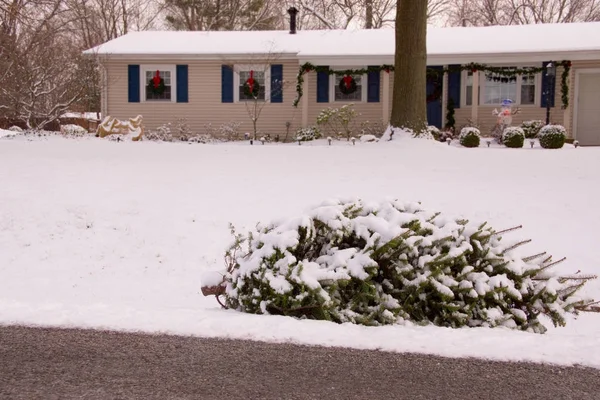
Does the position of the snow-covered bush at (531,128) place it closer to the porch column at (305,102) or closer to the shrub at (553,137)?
the shrub at (553,137)

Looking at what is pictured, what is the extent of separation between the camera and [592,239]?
984cm

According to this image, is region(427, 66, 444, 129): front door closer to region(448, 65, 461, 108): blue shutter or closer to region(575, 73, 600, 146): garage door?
region(448, 65, 461, 108): blue shutter

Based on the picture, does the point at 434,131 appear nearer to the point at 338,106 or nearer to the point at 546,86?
the point at 338,106

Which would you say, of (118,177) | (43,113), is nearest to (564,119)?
(118,177)

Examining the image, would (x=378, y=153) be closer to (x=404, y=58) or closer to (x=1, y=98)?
(x=404, y=58)

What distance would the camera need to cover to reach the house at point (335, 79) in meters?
22.1

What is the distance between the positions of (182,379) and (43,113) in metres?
21.6

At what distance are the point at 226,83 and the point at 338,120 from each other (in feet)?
15.0

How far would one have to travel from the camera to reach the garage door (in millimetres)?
22391

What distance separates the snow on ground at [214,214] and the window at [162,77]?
8030mm

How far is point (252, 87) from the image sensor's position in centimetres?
2366

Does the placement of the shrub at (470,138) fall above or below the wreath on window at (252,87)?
below

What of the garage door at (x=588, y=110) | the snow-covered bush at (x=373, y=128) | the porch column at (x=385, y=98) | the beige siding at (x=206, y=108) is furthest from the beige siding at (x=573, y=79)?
the beige siding at (x=206, y=108)

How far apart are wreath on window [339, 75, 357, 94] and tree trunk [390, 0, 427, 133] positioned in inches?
256
